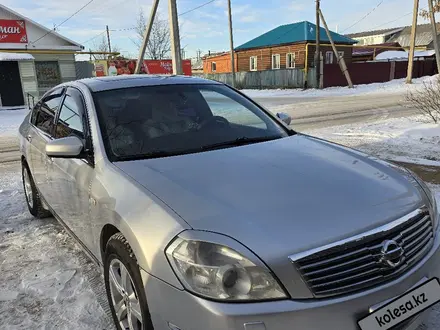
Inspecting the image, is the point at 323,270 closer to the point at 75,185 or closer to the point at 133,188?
the point at 133,188

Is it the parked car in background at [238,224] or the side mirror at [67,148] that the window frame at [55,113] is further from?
the side mirror at [67,148]

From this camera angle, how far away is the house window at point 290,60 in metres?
37.2

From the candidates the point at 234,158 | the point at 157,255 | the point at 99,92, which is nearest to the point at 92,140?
the point at 99,92

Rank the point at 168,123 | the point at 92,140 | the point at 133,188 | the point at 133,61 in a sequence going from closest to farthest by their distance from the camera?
1. the point at 133,188
2. the point at 92,140
3. the point at 168,123
4. the point at 133,61

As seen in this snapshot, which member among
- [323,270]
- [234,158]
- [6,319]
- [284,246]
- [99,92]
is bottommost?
[6,319]

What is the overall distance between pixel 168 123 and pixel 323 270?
1.82m

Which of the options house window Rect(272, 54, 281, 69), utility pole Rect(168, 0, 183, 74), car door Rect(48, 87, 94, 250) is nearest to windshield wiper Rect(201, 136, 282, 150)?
car door Rect(48, 87, 94, 250)

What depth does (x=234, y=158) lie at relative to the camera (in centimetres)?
268

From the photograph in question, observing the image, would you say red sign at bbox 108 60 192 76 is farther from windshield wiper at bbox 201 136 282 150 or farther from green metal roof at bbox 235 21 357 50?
windshield wiper at bbox 201 136 282 150

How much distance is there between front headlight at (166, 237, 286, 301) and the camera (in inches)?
68.4

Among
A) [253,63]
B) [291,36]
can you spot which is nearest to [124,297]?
[291,36]

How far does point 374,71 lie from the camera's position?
34844mm

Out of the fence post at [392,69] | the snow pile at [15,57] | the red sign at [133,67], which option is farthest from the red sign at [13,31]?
the fence post at [392,69]

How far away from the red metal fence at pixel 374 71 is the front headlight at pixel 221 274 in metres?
31.5
